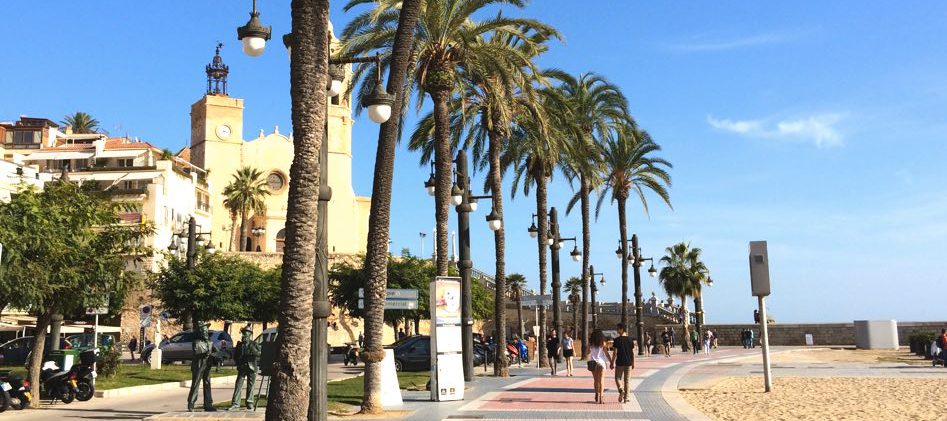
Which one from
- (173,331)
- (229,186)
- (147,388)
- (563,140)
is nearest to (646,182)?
(563,140)

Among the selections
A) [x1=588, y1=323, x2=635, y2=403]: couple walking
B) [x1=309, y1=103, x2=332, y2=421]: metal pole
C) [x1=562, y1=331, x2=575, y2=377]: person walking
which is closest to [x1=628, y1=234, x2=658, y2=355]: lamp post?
[x1=562, y1=331, x2=575, y2=377]: person walking

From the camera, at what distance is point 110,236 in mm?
18516

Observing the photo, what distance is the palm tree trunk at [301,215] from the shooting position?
9367mm

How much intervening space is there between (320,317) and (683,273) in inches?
2245

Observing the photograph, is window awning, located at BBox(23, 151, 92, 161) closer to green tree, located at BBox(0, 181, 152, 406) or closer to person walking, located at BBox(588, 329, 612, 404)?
green tree, located at BBox(0, 181, 152, 406)

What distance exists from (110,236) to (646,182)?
3004cm

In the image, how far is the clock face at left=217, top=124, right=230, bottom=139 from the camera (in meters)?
78.2

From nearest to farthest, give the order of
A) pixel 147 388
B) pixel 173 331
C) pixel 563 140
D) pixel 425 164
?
pixel 147 388, pixel 563 140, pixel 425 164, pixel 173 331

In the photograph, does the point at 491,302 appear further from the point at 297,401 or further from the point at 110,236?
the point at 297,401

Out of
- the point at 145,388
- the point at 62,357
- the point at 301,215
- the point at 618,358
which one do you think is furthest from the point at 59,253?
the point at 618,358

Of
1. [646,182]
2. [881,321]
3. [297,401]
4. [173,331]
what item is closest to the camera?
[297,401]

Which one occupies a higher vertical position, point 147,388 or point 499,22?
point 499,22

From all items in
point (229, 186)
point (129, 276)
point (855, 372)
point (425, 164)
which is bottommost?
point (855, 372)

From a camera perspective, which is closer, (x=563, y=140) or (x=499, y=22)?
(x=499, y=22)
